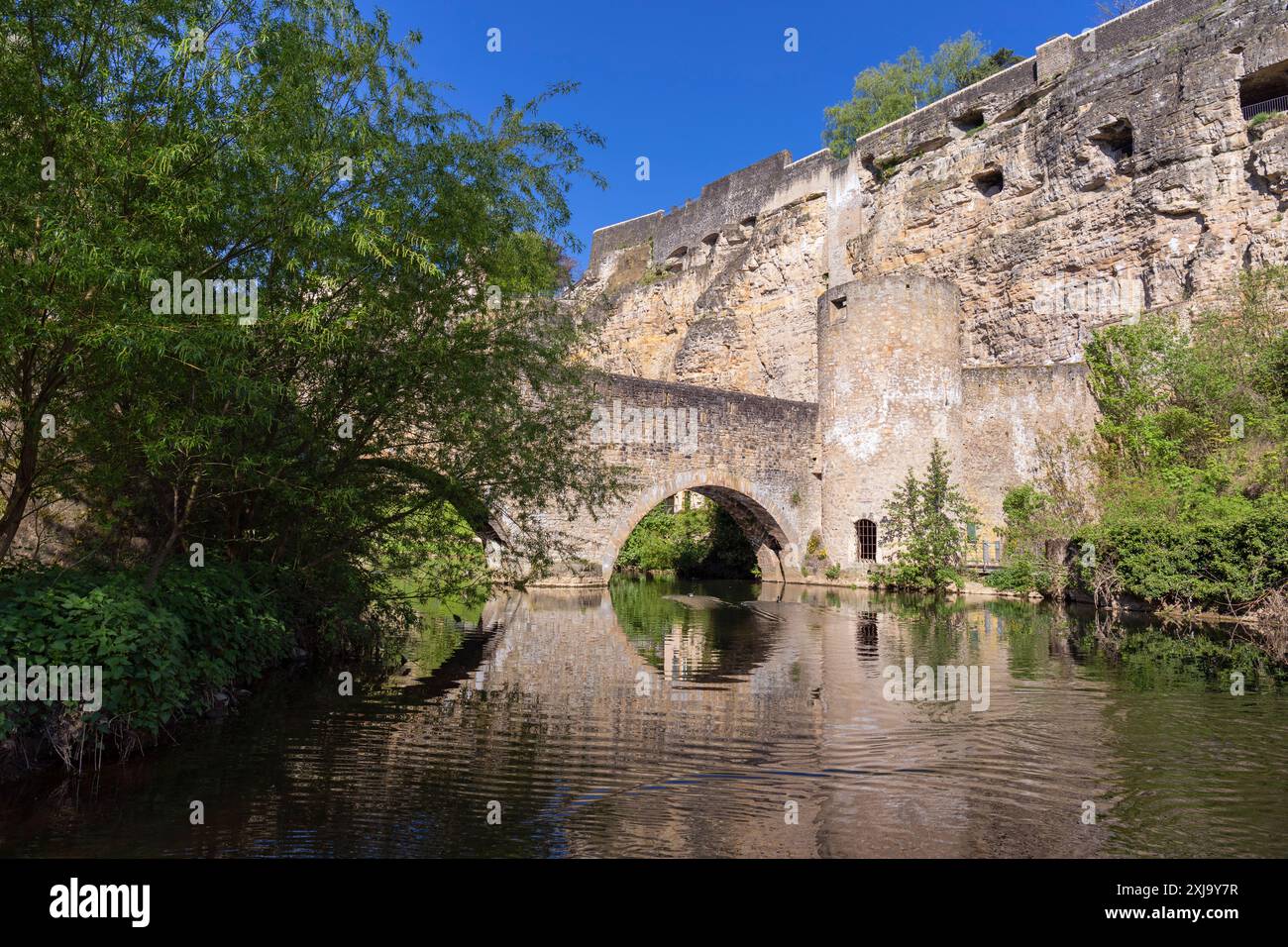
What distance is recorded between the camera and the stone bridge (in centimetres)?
1706

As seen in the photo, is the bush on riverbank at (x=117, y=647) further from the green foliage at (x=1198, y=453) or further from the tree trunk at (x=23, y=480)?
the green foliage at (x=1198, y=453)

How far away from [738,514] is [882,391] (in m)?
4.25

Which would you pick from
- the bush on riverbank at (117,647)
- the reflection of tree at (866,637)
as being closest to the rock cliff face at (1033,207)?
the reflection of tree at (866,637)

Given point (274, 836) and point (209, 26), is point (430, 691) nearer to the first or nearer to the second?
point (274, 836)

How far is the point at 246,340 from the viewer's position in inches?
200

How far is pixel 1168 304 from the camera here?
63.1 feet

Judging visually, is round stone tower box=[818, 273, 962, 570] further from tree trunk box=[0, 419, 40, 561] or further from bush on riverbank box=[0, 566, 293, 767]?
tree trunk box=[0, 419, 40, 561]

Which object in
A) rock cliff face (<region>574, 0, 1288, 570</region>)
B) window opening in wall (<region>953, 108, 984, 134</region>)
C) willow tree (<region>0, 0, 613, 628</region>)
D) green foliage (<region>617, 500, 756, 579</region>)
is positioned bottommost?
green foliage (<region>617, 500, 756, 579</region>)

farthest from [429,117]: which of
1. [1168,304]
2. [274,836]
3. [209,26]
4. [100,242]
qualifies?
[1168,304]

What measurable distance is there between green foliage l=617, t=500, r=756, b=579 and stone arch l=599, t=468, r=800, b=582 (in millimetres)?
1970

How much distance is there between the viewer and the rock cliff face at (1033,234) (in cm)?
1855

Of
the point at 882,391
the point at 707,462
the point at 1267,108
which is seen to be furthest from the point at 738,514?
the point at 1267,108

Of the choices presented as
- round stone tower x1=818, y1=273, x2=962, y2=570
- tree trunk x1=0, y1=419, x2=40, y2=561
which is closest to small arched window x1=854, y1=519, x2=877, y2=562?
round stone tower x1=818, y1=273, x2=962, y2=570

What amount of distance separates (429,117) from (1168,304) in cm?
1777
